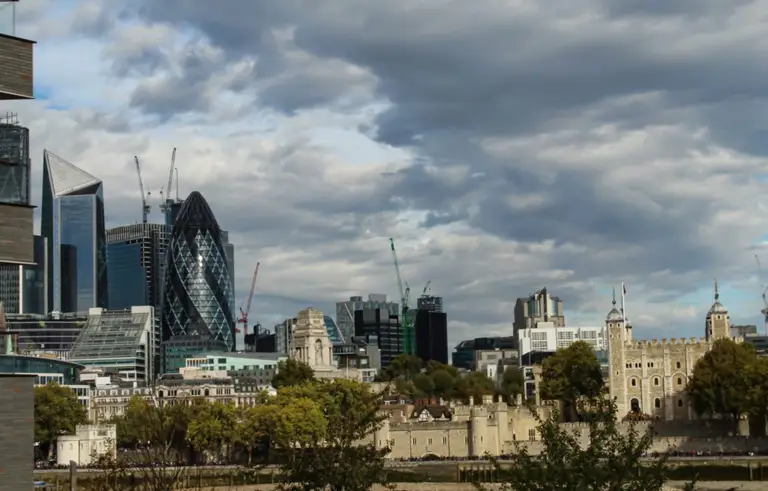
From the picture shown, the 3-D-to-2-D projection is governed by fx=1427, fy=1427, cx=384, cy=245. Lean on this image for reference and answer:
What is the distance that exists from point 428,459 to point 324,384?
30679mm

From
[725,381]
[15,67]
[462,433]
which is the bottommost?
[462,433]

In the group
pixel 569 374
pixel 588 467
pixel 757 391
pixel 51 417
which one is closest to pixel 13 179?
pixel 588 467

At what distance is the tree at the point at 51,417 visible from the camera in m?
160

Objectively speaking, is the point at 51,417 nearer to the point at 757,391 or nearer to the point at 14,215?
the point at 757,391

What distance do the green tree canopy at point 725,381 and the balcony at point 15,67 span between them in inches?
4660

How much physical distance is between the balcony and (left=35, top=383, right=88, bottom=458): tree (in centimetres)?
12455

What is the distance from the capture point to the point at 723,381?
152750 mm

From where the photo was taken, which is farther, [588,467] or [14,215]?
[588,467]

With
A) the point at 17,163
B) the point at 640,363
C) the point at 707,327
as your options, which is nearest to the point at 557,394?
the point at 640,363

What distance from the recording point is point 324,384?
180 metres

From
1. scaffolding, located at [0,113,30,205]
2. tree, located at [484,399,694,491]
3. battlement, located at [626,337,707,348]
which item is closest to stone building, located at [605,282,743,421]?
battlement, located at [626,337,707,348]

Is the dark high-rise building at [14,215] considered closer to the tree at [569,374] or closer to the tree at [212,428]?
the tree at [212,428]

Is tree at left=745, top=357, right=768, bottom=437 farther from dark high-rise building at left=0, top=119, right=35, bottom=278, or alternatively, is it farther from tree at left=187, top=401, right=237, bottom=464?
dark high-rise building at left=0, top=119, right=35, bottom=278

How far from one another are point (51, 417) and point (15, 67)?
4989 inches
